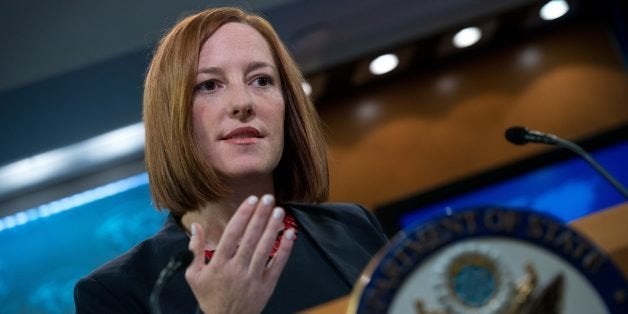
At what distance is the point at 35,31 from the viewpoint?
3551 mm

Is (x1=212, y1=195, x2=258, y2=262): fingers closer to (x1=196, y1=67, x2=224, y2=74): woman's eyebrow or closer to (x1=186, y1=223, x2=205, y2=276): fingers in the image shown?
(x1=186, y1=223, x2=205, y2=276): fingers

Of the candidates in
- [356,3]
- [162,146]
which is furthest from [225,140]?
[356,3]

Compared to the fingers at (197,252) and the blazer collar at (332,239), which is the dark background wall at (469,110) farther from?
the fingers at (197,252)

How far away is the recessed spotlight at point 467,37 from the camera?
4.71m

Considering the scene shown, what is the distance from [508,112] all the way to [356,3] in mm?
1224

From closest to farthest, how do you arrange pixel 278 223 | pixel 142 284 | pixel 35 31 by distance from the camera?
pixel 278 223, pixel 142 284, pixel 35 31

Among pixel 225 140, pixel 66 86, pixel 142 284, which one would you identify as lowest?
pixel 142 284

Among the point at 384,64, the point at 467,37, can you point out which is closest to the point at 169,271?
the point at 384,64

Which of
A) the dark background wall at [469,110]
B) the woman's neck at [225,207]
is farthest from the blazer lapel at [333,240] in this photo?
the dark background wall at [469,110]

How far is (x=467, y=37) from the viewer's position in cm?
479

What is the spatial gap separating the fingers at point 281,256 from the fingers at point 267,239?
0.02 metres

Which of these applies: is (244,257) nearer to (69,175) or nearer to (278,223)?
(278,223)

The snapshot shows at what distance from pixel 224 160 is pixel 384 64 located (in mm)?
3819

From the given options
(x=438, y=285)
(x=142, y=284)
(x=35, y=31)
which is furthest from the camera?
(x=35, y=31)
